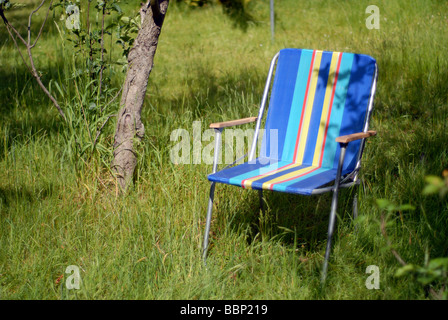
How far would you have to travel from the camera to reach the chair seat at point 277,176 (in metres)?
2.32

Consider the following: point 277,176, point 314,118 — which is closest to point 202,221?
point 277,176

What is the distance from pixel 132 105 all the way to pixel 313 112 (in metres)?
1.12

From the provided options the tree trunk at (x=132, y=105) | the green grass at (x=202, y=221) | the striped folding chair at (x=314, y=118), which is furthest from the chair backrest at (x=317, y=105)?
the tree trunk at (x=132, y=105)

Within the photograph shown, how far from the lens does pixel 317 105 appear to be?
2.92 m

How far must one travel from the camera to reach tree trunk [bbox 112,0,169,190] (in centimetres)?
315

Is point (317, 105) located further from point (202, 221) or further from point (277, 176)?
point (202, 221)

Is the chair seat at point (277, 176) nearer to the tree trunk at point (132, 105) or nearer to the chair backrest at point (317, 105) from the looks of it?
the chair backrest at point (317, 105)

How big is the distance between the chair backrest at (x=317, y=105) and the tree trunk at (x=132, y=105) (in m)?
0.81

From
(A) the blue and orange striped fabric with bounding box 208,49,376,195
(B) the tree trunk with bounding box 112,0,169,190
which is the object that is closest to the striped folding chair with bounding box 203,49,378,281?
(A) the blue and orange striped fabric with bounding box 208,49,376,195

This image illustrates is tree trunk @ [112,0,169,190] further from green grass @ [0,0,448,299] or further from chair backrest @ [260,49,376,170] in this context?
chair backrest @ [260,49,376,170]

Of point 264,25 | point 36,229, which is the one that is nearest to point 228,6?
point 264,25

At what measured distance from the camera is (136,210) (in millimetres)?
2834
